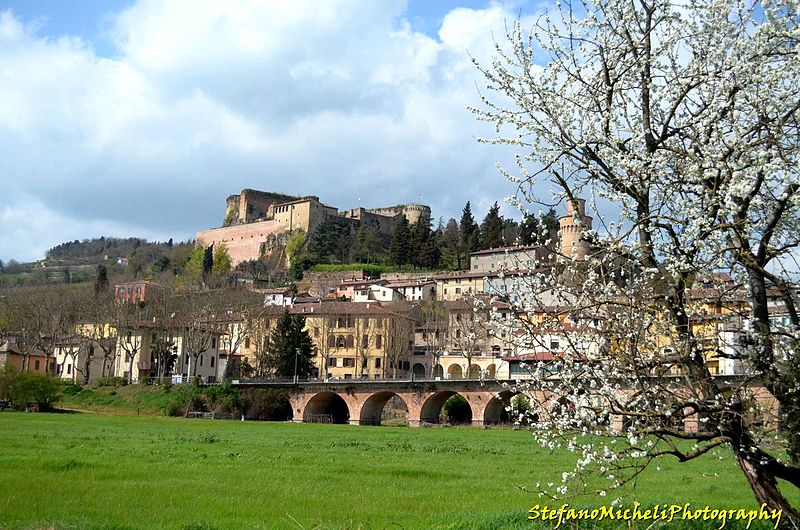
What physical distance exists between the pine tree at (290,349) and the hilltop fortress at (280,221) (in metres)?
77.0

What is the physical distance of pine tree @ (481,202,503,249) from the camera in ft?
402

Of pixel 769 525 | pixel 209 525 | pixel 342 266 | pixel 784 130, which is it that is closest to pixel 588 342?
pixel 784 130

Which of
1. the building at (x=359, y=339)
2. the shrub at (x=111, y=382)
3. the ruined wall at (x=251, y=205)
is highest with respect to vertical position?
the ruined wall at (x=251, y=205)

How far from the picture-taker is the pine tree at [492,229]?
122 meters

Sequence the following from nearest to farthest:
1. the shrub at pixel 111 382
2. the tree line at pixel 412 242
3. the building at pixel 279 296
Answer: the shrub at pixel 111 382 → the building at pixel 279 296 → the tree line at pixel 412 242

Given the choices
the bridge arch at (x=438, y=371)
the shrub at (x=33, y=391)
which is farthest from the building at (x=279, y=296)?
the shrub at (x=33, y=391)

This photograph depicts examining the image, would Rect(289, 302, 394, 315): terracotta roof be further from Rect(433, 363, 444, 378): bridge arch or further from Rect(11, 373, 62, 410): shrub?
Rect(11, 373, 62, 410): shrub

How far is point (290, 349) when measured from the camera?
259 feet

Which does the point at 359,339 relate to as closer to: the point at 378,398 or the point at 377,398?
the point at 378,398

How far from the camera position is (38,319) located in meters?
85.5

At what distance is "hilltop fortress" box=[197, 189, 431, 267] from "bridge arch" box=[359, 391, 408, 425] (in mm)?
87098

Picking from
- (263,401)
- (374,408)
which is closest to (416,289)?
(374,408)

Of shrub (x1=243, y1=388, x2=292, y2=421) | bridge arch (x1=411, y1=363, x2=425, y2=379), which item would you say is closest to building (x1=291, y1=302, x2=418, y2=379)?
bridge arch (x1=411, y1=363, x2=425, y2=379)

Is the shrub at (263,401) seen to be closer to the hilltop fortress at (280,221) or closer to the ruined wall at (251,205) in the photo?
the hilltop fortress at (280,221)
